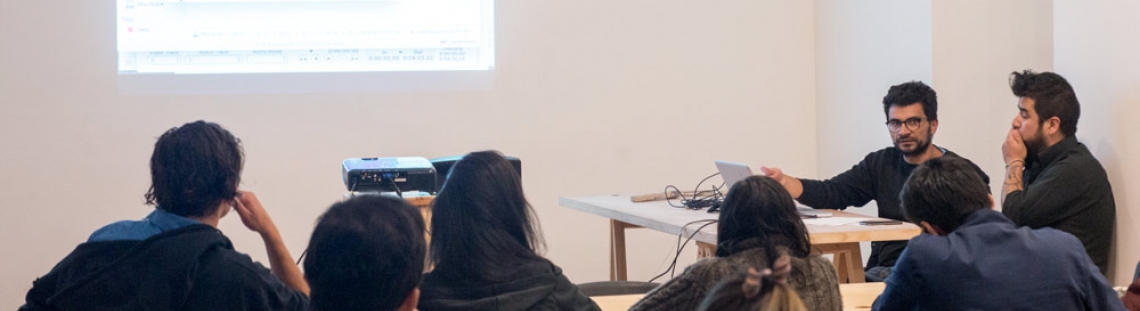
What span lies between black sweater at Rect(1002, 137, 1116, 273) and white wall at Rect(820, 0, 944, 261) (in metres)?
1.16

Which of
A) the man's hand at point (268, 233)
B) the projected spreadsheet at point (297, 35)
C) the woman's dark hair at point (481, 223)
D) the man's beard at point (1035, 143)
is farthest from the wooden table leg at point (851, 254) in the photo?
the projected spreadsheet at point (297, 35)

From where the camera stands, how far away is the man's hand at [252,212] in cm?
226

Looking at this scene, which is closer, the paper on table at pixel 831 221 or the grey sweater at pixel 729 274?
the grey sweater at pixel 729 274

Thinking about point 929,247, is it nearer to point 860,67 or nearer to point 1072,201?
point 1072,201

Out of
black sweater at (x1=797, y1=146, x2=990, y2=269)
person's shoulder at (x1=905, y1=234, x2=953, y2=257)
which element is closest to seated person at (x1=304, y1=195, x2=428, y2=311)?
person's shoulder at (x1=905, y1=234, x2=953, y2=257)

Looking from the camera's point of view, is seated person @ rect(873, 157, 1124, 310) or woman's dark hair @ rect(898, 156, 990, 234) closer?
seated person @ rect(873, 157, 1124, 310)

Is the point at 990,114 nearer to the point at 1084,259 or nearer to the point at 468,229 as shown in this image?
the point at 1084,259

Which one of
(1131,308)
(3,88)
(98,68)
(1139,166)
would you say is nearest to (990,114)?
(1139,166)

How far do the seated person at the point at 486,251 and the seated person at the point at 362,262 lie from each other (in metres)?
0.44

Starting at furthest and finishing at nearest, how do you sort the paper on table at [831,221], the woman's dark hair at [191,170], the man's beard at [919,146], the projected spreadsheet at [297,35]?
the projected spreadsheet at [297,35]
the man's beard at [919,146]
the paper on table at [831,221]
the woman's dark hair at [191,170]

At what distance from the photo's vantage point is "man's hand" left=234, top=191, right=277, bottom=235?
2260 millimetres

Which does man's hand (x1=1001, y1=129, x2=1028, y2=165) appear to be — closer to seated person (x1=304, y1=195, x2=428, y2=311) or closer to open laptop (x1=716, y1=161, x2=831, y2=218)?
open laptop (x1=716, y1=161, x2=831, y2=218)

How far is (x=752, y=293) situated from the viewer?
1035 mm

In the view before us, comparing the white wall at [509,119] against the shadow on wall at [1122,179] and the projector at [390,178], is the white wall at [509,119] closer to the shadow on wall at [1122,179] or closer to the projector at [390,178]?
the projector at [390,178]
